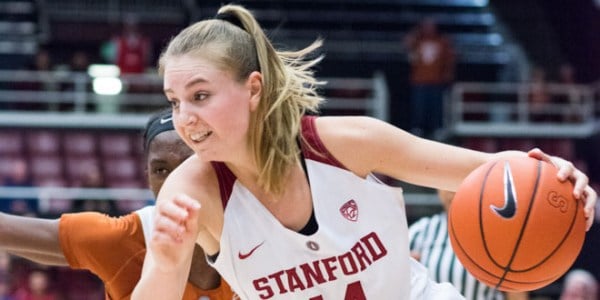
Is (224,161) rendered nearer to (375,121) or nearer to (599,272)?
(375,121)

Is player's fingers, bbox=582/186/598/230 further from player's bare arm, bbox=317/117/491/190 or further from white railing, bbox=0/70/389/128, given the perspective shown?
white railing, bbox=0/70/389/128

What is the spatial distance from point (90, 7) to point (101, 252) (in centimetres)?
1315

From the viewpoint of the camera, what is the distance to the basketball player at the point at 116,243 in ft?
12.7

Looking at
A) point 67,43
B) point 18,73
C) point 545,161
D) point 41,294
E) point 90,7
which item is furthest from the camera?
point 90,7

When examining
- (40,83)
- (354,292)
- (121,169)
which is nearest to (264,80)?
(354,292)

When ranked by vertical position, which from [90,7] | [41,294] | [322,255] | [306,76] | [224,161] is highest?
[306,76]

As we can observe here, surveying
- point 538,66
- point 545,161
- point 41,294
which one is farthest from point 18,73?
point 545,161

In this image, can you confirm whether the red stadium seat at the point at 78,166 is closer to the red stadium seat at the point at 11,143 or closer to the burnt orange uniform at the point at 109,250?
the red stadium seat at the point at 11,143

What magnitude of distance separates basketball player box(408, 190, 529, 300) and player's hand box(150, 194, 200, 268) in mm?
3140

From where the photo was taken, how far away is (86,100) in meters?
14.0

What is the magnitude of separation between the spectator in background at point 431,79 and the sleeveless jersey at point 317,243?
393 inches

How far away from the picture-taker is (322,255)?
3.27 meters

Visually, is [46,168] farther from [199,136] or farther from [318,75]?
[199,136]

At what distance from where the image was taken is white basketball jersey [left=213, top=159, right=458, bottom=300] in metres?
3.27
